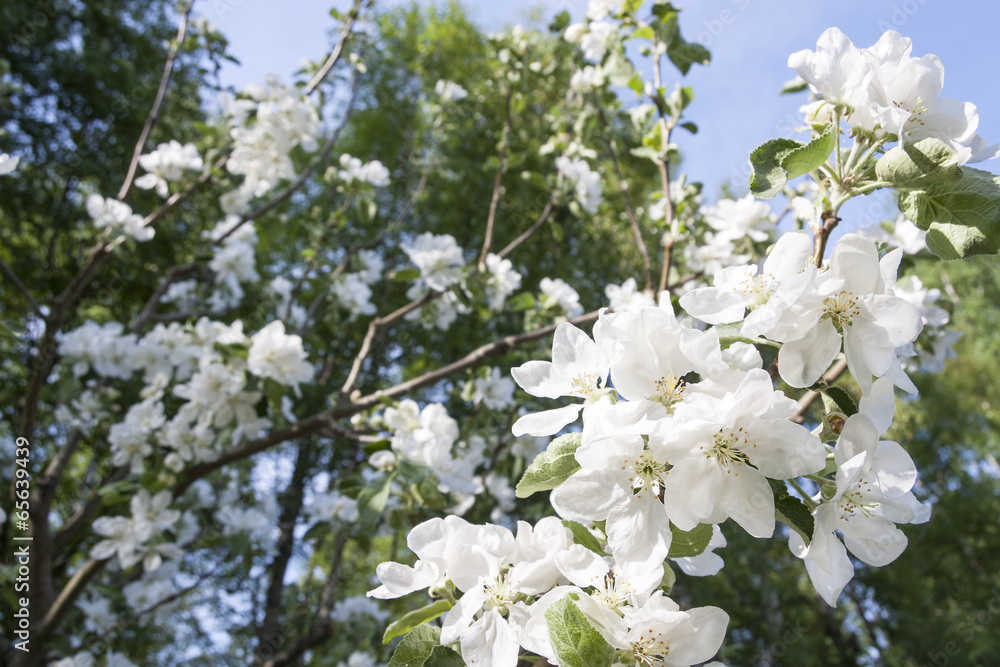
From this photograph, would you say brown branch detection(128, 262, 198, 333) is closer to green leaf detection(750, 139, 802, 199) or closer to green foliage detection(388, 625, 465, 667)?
green foliage detection(388, 625, 465, 667)

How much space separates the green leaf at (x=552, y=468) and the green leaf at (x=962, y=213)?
0.55 metres

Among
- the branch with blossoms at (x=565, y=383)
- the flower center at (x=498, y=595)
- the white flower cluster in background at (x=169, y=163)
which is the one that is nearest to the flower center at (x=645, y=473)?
the branch with blossoms at (x=565, y=383)

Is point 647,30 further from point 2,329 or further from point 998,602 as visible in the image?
point 998,602

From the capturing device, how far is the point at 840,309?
30.0 inches

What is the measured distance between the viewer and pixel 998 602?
790cm

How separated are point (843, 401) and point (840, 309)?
0.47 ft

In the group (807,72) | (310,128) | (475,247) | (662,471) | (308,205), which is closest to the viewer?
(662,471)

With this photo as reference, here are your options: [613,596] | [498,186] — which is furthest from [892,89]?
[498,186]

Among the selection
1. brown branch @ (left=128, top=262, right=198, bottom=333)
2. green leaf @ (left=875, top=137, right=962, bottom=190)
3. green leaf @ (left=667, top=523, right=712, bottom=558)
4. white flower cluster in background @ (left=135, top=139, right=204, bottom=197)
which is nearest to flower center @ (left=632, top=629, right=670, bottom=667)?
green leaf @ (left=667, top=523, right=712, bottom=558)

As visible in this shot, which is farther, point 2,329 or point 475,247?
point 475,247

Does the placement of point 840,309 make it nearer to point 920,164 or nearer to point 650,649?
point 920,164

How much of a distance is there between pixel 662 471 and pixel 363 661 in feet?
11.5

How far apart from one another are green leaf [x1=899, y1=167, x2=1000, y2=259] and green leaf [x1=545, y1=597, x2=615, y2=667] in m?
0.67

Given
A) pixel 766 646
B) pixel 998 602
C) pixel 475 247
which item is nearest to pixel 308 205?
pixel 475 247
